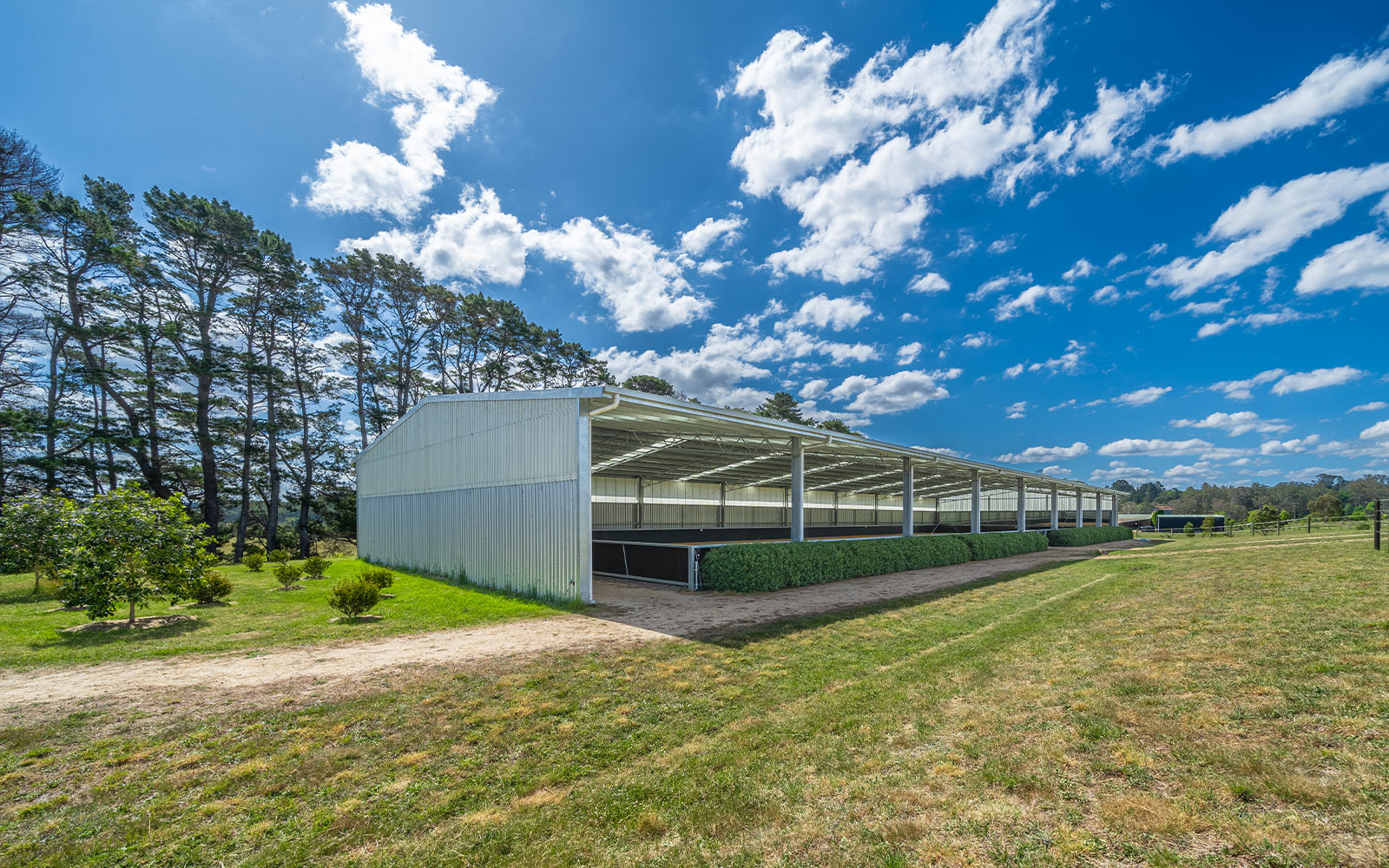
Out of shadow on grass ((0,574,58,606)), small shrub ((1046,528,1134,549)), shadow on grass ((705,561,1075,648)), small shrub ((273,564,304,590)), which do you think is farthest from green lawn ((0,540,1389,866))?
small shrub ((1046,528,1134,549))

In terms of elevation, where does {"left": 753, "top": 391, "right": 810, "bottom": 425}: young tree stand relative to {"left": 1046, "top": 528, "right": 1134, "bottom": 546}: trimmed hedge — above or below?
above

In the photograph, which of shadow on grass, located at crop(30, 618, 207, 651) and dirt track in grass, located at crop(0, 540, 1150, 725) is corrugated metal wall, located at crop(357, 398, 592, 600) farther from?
shadow on grass, located at crop(30, 618, 207, 651)

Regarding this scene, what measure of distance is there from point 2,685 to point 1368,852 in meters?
10.3

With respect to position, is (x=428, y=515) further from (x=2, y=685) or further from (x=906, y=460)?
(x=906, y=460)

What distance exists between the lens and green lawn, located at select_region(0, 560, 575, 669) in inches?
270

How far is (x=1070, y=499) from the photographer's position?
50.1 meters

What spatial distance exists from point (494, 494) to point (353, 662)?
20.7 feet

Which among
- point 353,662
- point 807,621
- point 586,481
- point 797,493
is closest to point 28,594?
point 353,662

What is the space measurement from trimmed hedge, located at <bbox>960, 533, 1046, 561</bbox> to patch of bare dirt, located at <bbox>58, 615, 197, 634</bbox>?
21657 millimetres

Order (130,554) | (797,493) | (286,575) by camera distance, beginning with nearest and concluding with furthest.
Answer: (130,554), (286,575), (797,493)

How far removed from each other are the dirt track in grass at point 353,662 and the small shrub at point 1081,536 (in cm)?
2382

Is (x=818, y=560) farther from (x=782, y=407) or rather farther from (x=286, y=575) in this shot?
(x=782, y=407)

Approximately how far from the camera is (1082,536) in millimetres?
30078

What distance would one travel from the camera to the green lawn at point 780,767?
2.61 meters
